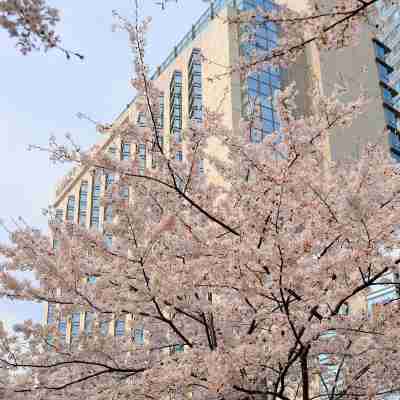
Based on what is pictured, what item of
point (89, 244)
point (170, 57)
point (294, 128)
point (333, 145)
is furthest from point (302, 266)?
point (170, 57)

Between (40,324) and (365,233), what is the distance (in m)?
4.08

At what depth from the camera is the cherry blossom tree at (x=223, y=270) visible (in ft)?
16.8

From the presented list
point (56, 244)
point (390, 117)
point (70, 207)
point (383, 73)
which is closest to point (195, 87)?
point (390, 117)

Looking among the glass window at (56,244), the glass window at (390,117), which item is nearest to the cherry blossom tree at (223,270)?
the glass window at (56,244)

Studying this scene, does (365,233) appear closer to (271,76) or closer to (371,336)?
(371,336)

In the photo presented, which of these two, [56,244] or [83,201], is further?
[83,201]

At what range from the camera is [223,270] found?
530cm

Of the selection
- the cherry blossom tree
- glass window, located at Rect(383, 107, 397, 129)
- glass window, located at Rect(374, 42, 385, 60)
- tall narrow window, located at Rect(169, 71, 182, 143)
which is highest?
glass window, located at Rect(374, 42, 385, 60)

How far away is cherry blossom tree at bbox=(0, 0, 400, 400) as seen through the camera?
5.13m

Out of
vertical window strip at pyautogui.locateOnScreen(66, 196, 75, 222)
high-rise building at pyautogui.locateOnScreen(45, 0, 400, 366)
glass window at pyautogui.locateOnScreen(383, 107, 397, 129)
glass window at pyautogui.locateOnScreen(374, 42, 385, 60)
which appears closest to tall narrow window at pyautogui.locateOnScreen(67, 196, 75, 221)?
vertical window strip at pyautogui.locateOnScreen(66, 196, 75, 222)

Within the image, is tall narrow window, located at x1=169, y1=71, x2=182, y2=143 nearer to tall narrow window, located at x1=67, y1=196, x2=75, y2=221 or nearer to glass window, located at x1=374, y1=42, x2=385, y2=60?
glass window, located at x1=374, y1=42, x2=385, y2=60

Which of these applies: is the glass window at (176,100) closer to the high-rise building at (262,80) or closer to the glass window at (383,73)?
the high-rise building at (262,80)

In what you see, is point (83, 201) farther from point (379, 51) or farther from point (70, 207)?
point (379, 51)

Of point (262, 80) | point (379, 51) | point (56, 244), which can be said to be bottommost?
point (56, 244)
